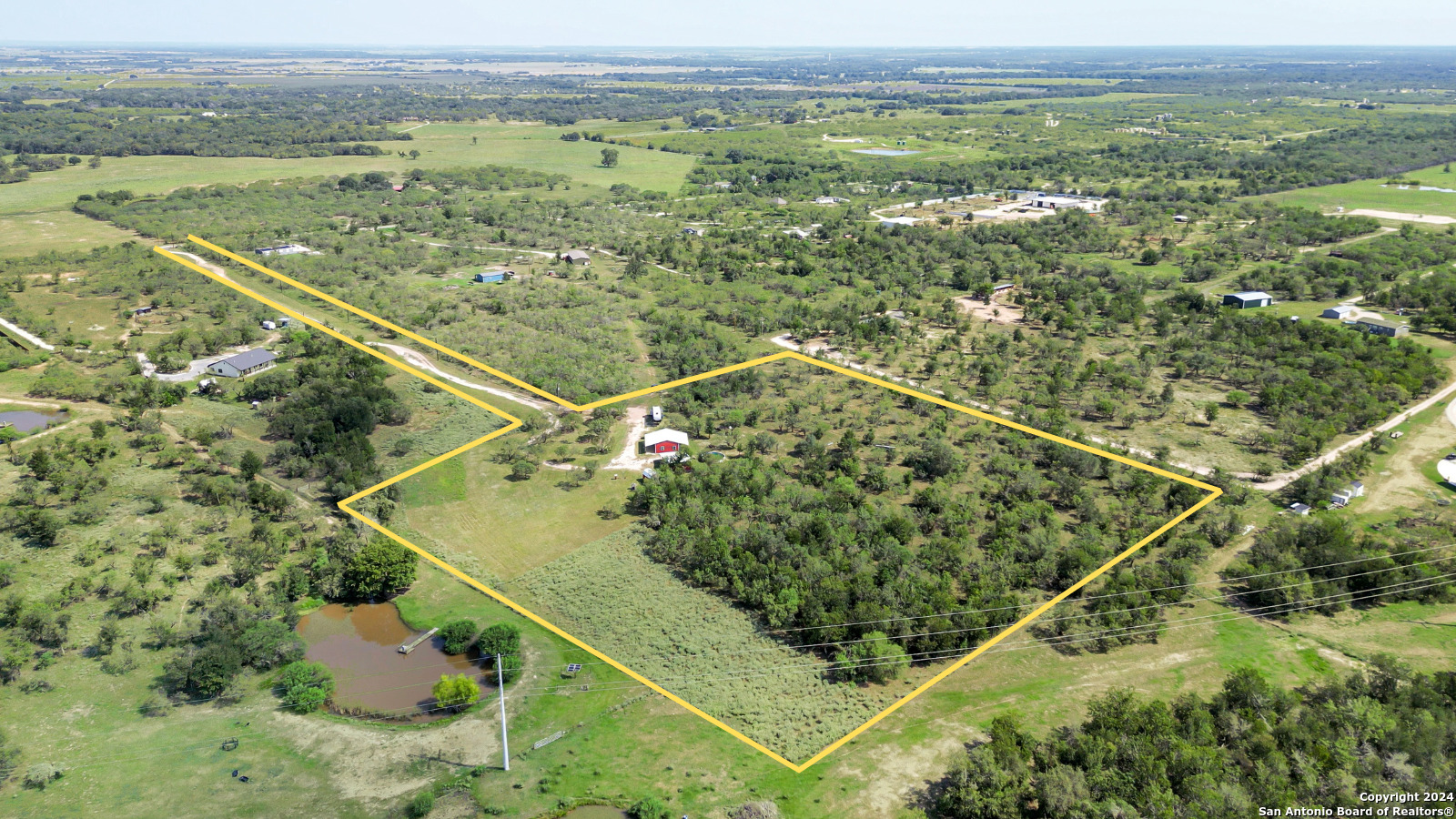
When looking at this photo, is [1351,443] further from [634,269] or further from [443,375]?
[634,269]

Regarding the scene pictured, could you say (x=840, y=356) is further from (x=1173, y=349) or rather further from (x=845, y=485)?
(x=1173, y=349)

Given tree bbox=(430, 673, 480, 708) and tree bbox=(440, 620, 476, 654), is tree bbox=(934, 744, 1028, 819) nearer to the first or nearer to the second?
tree bbox=(430, 673, 480, 708)

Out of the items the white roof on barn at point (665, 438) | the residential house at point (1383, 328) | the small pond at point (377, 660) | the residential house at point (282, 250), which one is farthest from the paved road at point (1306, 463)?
the residential house at point (282, 250)

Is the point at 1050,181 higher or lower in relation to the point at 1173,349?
higher

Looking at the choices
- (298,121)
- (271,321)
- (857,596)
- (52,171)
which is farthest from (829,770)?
(298,121)

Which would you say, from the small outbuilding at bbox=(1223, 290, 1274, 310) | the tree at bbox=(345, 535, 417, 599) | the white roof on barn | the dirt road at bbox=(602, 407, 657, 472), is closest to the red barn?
the white roof on barn

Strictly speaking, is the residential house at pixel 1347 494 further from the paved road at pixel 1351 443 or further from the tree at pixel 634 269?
the tree at pixel 634 269

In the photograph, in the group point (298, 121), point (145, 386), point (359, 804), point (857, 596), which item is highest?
point (298, 121)
